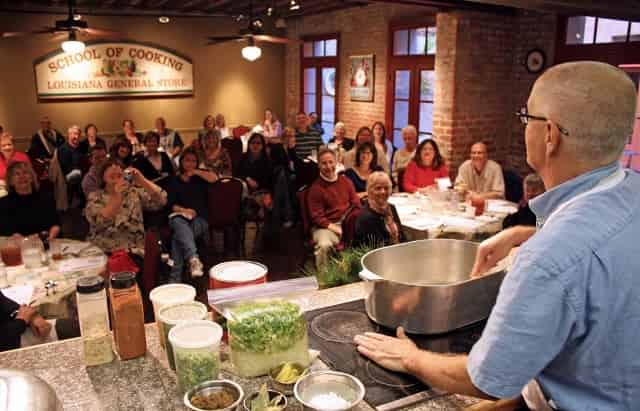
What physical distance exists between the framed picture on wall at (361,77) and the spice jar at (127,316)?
293 inches

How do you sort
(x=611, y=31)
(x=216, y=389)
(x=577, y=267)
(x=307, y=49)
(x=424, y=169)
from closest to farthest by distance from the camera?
1. (x=577, y=267)
2. (x=216, y=389)
3. (x=424, y=169)
4. (x=611, y=31)
5. (x=307, y=49)

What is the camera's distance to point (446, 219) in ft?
13.7

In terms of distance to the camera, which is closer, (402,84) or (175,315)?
(175,315)

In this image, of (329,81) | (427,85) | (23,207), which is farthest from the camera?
(329,81)

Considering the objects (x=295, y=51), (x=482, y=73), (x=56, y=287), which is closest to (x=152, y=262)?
(x=56, y=287)

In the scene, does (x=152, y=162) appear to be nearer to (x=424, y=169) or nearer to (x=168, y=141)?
(x=168, y=141)

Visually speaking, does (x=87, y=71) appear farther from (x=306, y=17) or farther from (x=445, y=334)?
(x=445, y=334)

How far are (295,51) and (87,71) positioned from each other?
148 inches

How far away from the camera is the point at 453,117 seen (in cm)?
610

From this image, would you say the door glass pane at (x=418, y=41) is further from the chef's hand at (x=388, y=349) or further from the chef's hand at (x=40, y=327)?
the chef's hand at (x=388, y=349)

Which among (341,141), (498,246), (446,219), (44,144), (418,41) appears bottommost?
(446,219)

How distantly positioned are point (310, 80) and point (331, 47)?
0.97m

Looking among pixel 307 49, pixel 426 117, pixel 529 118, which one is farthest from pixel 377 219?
pixel 307 49

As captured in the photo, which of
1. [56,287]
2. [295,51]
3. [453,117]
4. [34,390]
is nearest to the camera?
[34,390]
